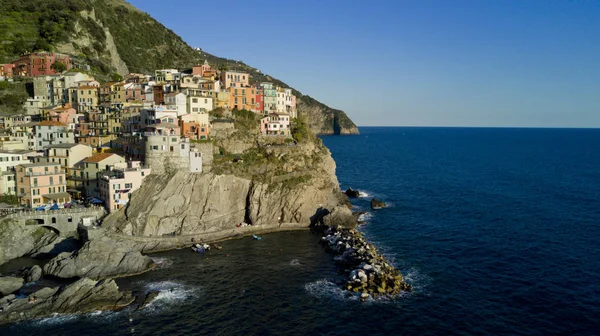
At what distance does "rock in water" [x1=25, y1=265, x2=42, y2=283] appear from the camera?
53.6 m

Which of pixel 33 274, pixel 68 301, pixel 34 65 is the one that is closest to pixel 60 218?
pixel 33 274

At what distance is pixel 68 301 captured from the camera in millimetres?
46750

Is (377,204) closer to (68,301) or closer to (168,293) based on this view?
(168,293)

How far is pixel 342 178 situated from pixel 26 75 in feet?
321

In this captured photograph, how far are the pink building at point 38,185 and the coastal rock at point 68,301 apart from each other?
2712 cm

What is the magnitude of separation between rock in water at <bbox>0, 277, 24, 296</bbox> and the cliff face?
1658 cm

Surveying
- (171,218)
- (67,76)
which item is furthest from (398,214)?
(67,76)

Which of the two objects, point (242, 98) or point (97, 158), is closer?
point (97, 158)

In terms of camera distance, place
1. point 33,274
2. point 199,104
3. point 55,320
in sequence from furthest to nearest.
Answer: point 199,104
point 33,274
point 55,320

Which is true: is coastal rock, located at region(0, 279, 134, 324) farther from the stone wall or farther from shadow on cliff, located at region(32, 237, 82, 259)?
the stone wall

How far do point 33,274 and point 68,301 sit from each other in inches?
457

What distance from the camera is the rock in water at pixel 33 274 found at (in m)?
53.6

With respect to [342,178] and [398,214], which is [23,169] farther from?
[342,178]

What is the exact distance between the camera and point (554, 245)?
64688 millimetres
